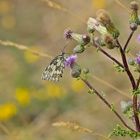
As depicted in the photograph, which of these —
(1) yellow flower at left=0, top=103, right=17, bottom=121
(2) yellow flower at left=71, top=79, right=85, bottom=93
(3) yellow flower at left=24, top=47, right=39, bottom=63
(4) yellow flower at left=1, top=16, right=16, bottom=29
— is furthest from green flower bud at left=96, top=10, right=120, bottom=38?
(4) yellow flower at left=1, top=16, right=16, bottom=29

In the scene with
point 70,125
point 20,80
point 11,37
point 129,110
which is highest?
point 11,37

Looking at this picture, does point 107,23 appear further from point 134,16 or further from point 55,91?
point 55,91

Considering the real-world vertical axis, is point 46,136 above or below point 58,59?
above

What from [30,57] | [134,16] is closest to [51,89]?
[30,57]

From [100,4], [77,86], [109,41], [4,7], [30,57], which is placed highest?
[4,7]

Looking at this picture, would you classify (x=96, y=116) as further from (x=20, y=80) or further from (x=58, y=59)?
(x=58, y=59)

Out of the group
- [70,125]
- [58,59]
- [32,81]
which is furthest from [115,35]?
[32,81]
